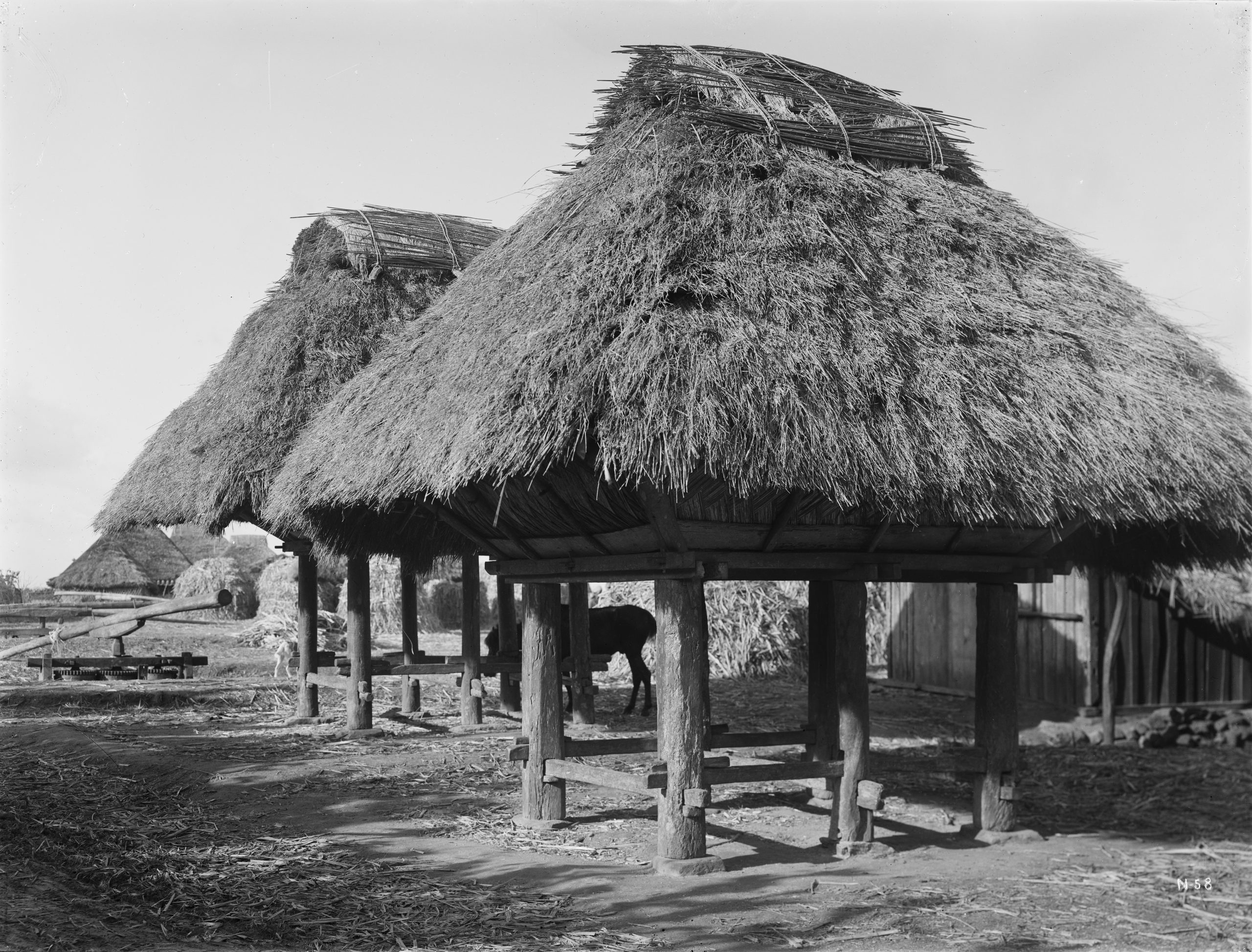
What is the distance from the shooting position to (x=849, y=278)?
22.8 feet

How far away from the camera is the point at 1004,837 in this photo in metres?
7.71

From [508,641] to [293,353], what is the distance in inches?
164

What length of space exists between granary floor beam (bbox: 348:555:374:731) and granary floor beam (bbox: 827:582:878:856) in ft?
21.4

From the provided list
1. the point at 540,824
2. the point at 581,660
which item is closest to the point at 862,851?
the point at 540,824

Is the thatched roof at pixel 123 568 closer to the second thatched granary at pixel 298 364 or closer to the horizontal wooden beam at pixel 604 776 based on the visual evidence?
the second thatched granary at pixel 298 364

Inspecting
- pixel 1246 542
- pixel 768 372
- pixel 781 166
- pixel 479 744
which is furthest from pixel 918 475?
pixel 479 744

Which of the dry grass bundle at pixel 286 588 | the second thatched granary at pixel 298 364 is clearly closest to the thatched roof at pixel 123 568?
the dry grass bundle at pixel 286 588

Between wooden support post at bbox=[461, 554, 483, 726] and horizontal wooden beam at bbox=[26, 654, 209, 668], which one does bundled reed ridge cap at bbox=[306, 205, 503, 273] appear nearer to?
wooden support post at bbox=[461, 554, 483, 726]

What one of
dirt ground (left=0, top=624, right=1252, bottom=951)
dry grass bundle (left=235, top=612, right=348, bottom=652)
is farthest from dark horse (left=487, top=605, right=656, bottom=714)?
dry grass bundle (left=235, top=612, right=348, bottom=652)

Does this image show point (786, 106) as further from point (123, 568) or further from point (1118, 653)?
point (123, 568)

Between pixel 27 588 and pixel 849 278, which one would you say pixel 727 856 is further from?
pixel 27 588

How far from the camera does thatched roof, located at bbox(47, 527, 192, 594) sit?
26.8 meters

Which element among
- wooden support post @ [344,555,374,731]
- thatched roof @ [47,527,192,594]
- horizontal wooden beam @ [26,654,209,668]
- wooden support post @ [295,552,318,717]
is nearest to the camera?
wooden support post @ [344,555,374,731]

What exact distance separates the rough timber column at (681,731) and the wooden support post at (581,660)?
592 cm
